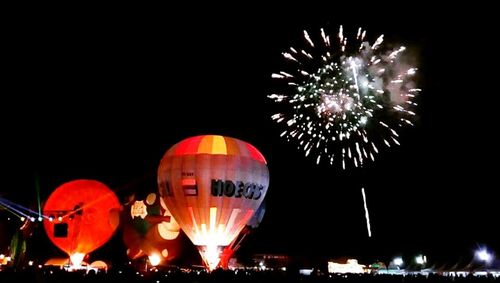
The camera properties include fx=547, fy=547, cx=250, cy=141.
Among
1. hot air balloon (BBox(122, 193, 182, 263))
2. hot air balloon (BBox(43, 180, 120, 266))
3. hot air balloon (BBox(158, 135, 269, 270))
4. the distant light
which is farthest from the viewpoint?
the distant light

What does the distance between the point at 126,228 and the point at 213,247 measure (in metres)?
6.48

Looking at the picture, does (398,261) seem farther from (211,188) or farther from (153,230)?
(211,188)

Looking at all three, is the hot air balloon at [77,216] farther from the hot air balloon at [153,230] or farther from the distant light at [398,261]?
the distant light at [398,261]

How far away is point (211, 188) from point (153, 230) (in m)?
5.85

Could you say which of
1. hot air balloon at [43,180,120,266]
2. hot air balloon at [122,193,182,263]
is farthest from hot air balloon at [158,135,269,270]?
hot air balloon at [43,180,120,266]

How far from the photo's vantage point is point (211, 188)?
23.1 metres

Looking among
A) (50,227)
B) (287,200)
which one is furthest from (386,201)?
(50,227)

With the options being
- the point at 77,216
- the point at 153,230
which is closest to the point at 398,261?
the point at 153,230

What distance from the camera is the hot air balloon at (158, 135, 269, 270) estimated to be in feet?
76.1

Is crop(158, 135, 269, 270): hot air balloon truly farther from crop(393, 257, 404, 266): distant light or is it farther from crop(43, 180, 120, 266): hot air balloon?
crop(393, 257, 404, 266): distant light

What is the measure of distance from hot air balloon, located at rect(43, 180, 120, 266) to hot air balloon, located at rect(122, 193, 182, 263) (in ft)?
4.80

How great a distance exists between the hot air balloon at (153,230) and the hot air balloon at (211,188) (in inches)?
129

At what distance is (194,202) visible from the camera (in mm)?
23312

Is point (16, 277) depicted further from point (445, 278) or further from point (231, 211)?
point (231, 211)
